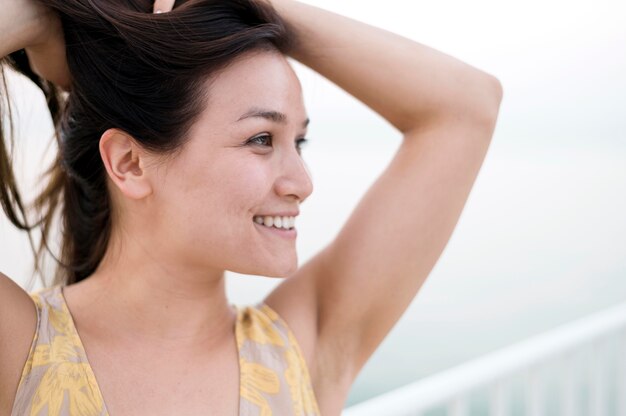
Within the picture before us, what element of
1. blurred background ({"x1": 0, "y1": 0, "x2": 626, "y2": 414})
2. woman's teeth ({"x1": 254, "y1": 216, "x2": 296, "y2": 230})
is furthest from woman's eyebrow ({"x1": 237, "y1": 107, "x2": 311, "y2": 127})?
blurred background ({"x1": 0, "y1": 0, "x2": 626, "y2": 414})

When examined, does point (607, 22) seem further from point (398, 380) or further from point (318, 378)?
point (318, 378)

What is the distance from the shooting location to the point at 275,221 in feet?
3.44

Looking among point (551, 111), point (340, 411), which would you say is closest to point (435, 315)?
point (551, 111)

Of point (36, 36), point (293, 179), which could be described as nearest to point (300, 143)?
point (293, 179)

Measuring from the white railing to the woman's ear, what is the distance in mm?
553

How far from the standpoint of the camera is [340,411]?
125cm

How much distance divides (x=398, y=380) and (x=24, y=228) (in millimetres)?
3918

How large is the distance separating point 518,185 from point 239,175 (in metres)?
3.50

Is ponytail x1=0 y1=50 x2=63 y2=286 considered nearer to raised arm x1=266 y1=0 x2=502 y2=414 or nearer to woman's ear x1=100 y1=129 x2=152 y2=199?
woman's ear x1=100 y1=129 x2=152 y2=199

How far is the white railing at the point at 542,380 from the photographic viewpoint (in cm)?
145

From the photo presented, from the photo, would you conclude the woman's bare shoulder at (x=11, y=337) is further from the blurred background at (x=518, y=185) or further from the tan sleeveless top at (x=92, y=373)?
the blurred background at (x=518, y=185)

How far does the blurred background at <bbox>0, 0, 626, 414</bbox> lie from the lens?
149 inches

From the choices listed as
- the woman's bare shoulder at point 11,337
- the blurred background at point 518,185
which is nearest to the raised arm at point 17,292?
the woman's bare shoulder at point 11,337

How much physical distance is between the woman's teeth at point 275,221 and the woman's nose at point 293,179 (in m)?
0.03
